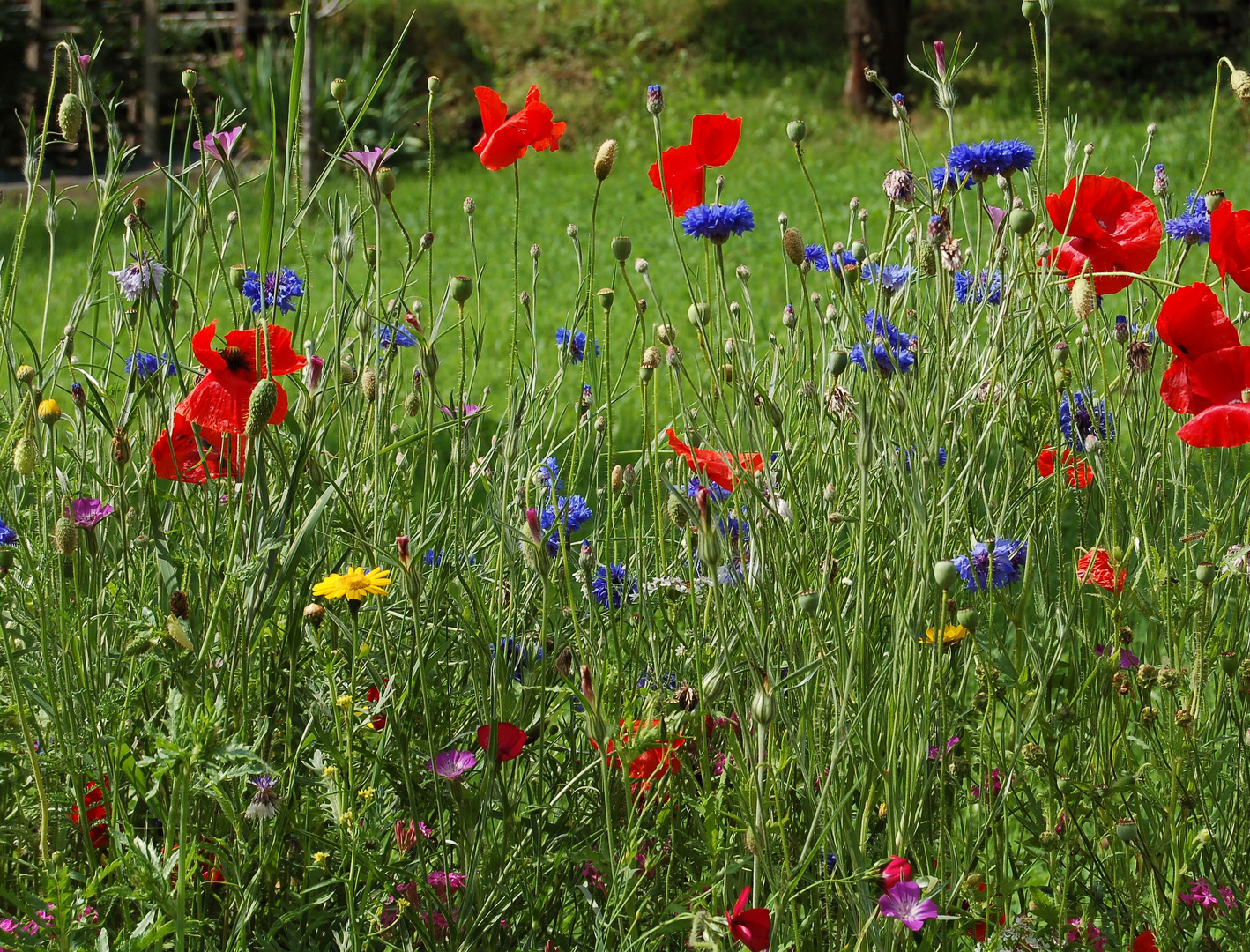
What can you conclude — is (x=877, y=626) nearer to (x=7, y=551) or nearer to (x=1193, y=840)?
(x=1193, y=840)

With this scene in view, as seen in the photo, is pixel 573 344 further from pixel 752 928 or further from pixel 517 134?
pixel 752 928

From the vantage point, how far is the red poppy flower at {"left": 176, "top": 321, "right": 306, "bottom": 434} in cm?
110

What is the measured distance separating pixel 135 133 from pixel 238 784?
10.2 m

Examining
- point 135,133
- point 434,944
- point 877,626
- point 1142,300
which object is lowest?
point 135,133

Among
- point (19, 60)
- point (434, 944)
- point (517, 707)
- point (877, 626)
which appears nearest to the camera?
point (434, 944)

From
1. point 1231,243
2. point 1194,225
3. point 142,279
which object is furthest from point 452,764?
point 1194,225

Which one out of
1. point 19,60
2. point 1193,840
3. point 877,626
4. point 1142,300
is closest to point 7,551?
point 877,626

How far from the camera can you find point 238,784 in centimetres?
109

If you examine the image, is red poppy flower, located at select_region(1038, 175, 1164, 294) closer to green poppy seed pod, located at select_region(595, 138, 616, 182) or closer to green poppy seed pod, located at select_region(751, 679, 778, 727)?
green poppy seed pod, located at select_region(595, 138, 616, 182)

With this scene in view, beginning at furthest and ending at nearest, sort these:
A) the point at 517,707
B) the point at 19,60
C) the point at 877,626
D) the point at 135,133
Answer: the point at 135,133 → the point at 19,60 → the point at 877,626 → the point at 517,707

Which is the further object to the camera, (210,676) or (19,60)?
(19,60)

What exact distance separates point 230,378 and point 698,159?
0.53 meters

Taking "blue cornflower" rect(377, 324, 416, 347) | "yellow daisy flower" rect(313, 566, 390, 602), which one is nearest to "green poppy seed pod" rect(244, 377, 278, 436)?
"yellow daisy flower" rect(313, 566, 390, 602)

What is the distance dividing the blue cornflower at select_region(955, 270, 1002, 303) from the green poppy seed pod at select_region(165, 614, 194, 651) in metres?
0.74
